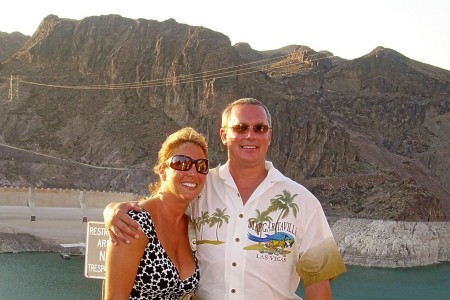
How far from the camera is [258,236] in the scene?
3.71 metres

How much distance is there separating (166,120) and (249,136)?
63024mm

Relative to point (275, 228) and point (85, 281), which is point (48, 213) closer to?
point (85, 281)

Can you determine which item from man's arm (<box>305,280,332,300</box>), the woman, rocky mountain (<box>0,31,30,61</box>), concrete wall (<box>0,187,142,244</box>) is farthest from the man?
rocky mountain (<box>0,31,30,61</box>)

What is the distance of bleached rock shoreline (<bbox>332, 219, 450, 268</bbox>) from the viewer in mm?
45500

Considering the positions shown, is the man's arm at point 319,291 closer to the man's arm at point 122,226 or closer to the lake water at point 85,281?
the man's arm at point 122,226

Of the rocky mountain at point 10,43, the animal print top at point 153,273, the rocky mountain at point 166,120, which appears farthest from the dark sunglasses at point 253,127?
the rocky mountain at point 10,43

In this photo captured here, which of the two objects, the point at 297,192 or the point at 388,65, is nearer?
the point at 297,192

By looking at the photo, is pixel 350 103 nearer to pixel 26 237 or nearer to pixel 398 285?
pixel 398 285

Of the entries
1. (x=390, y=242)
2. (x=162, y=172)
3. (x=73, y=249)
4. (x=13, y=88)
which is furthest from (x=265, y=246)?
(x=13, y=88)

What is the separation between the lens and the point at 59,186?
52.4 metres

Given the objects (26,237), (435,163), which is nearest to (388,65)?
(435,163)

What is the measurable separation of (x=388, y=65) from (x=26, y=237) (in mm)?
71030

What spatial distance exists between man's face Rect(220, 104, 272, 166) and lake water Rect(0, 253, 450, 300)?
25.5 m

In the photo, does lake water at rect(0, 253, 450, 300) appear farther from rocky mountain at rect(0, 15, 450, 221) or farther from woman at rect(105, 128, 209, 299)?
woman at rect(105, 128, 209, 299)
